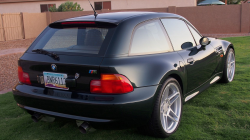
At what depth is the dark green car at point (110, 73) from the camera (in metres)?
2.69

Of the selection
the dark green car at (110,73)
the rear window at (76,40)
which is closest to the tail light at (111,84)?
the dark green car at (110,73)

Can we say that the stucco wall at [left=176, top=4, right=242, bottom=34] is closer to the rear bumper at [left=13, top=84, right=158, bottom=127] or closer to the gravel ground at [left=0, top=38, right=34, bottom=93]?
the gravel ground at [left=0, top=38, right=34, bottom=93]

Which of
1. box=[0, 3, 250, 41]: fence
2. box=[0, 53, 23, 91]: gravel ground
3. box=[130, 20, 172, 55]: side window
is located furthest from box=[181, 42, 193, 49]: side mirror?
box=[0, 3, 250, 41]: fence

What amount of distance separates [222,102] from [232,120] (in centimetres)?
73

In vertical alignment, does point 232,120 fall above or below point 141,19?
below

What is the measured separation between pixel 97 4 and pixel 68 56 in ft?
74.8

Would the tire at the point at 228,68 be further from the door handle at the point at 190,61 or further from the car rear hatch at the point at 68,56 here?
the car rear hatch at the point at 68,56

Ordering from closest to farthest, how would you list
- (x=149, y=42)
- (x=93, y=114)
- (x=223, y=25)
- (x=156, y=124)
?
(x=93, y=114) → (x=156, y=124) → (x=149, y=42) → (x=223, y=25)

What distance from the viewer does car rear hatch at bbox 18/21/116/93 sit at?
9.09 ft

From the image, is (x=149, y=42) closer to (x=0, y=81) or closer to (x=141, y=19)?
(x=141, y=19)

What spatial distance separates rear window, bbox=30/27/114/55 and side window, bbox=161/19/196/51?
1055 mm

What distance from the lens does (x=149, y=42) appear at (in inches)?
128

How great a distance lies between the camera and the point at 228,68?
17.5 feet

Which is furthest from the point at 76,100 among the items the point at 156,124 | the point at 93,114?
the point at 156,124
